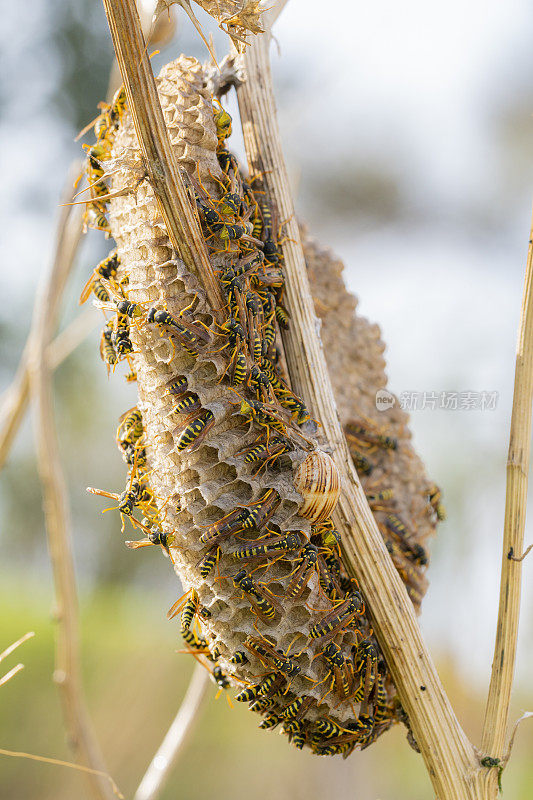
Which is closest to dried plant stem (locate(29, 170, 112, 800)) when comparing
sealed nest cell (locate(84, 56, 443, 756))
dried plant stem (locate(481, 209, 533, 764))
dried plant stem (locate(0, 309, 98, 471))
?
dried plant stem (locate(0, 309, 98, 471))

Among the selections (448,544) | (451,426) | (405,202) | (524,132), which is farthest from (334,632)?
(524,132)

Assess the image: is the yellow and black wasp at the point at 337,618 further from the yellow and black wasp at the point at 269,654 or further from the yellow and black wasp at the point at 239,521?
the yellow and black wasp at the point at 239,521

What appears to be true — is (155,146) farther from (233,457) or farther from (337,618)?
(337,618)

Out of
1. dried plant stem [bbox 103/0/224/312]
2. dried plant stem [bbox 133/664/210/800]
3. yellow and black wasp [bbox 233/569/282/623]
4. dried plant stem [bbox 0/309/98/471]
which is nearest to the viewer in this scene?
dried plant stem [bbox 103/0/224/312]

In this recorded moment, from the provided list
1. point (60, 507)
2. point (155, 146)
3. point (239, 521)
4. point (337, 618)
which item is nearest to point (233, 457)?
point (239, 521)

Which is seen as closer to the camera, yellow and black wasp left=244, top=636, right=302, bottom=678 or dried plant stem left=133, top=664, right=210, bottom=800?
yellow and black wasp left=244, top=636, right=302, bottom=678

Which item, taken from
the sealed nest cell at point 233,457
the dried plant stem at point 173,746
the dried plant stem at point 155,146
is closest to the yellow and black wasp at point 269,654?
the sealed nest cell at point 233,457

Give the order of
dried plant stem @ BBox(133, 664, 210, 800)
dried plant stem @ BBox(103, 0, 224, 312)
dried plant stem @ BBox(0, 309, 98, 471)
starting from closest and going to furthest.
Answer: dried plant stem @ BBox(103, 0, 224, 312) < dried plant stem @ BBox(133, 664, 210, 800) < dried plant stem @ BBox(0, 309, 98, 471)

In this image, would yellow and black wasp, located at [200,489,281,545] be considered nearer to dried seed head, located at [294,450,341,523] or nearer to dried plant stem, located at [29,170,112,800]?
dried seed head, located at [294,450,341,523]
